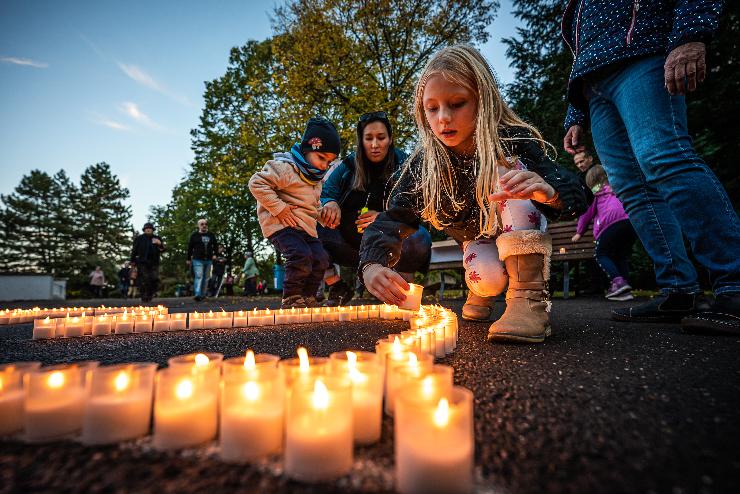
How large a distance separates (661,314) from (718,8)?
207cm

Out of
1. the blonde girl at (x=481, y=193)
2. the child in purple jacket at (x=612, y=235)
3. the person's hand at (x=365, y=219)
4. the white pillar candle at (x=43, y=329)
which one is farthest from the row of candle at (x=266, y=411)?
the child in purple jacket at (x=612, y=235)

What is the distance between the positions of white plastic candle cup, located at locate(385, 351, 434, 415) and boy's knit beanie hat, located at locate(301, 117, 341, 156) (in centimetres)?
445

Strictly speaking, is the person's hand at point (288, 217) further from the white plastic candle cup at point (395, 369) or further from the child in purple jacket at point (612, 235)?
the child in purple jacket at point (612, 235)

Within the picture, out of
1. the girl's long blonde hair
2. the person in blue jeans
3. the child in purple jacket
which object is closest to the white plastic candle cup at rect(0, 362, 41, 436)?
the girl's long blonde hair

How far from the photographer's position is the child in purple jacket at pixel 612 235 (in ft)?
20.4

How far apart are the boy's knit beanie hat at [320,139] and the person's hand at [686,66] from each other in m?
3.83

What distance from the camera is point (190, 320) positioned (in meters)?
3.09

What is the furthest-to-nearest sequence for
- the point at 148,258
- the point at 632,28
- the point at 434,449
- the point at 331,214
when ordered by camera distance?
the point at 148,258, the point at 331,214, the point at 632,28, the point at 434,449

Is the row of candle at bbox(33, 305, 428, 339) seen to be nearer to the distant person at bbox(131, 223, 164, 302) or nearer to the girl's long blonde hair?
the girl's long blonde hair

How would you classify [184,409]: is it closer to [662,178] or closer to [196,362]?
[196,362]

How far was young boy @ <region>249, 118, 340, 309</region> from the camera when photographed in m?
4.80

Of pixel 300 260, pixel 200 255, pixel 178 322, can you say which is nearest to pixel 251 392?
pixel 178 322

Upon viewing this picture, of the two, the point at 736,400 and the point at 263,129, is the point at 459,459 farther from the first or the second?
the point at 263,129

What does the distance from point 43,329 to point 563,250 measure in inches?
319
